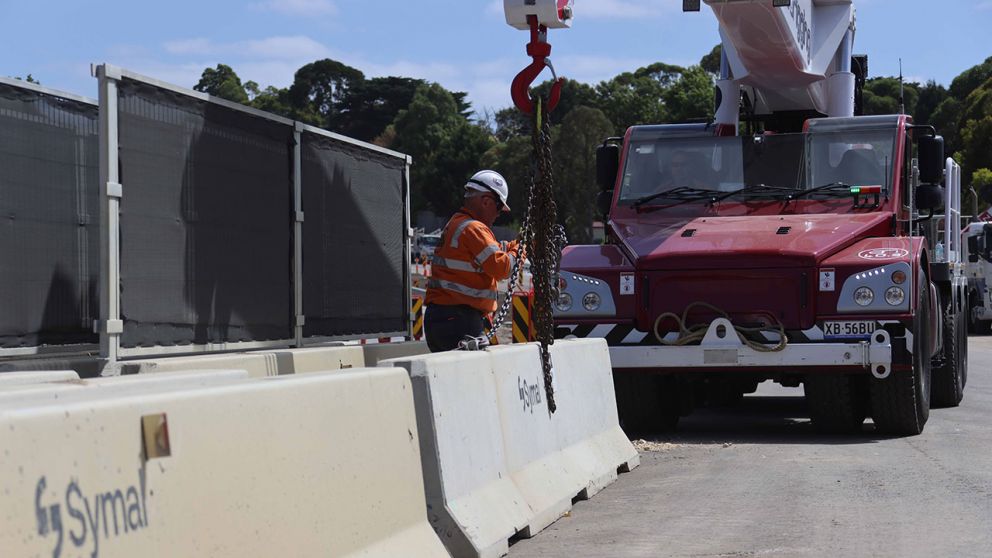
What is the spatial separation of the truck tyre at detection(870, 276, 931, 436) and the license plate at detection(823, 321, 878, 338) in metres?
0.28

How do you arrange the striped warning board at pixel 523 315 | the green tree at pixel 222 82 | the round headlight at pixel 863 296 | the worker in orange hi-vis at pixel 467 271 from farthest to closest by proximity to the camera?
the green tree at pixel 222 82 → the striped warning board at pixel 523 315 → the round headlight at pixel 863 296 → the worker in orange hi-vis at pixel 467 271

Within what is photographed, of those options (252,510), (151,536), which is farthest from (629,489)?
(151,536)

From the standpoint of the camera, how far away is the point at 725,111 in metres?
13.6

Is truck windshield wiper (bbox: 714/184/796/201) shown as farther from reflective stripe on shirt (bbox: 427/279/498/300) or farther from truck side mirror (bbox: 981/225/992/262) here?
truck side mirror (bbox: 981/225/992/262)

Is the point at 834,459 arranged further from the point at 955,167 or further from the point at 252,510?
the point at 955,167

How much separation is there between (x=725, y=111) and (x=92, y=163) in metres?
6.92

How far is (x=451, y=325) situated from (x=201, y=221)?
1707 millimetres

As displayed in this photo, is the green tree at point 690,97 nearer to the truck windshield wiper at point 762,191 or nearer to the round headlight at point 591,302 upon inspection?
the truck windshield wiper at point 762,191

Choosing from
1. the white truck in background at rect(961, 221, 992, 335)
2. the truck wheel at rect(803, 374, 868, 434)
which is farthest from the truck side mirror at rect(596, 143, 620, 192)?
the white truck in background at rect(961, 221, 992, 335)

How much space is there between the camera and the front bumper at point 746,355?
36.0 feet

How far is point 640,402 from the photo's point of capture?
39.5 feet

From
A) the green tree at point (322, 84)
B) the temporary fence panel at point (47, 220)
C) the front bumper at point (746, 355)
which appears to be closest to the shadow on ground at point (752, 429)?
the front bumper at point (746, 355)

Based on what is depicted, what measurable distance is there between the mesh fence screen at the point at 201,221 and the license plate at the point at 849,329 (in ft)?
14.1

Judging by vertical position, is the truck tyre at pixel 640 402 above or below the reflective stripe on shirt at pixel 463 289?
below
